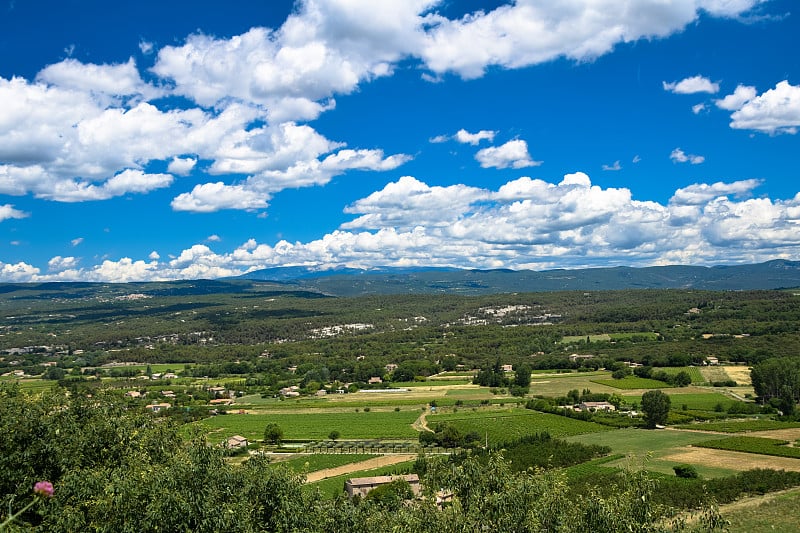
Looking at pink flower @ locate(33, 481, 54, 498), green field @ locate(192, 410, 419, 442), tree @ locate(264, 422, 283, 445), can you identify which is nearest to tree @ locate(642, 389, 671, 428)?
green field @ locate(192, 410, 419, 442)

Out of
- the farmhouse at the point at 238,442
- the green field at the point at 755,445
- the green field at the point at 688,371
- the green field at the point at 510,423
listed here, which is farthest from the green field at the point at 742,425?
the farmhouse at the point at 238,442

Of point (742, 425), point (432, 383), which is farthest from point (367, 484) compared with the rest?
Result: point (432, 383)

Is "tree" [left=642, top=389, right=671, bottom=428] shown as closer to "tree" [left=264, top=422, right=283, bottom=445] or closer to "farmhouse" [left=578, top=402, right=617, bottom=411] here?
"farmhouse" [left=578, top=402, right=617, bottom=411]

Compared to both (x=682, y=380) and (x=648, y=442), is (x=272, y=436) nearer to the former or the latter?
(x=648, y=442)

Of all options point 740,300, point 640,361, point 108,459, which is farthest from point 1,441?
point 740,300

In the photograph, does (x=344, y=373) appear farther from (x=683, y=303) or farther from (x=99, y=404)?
(x=683, y=303)

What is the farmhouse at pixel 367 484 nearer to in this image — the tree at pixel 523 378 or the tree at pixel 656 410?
the tree at pixel 656 410
